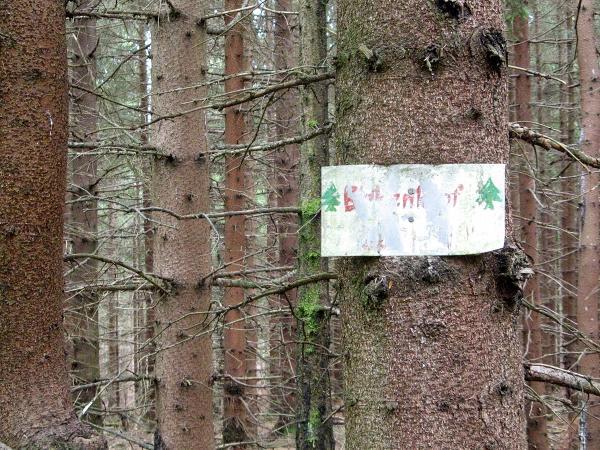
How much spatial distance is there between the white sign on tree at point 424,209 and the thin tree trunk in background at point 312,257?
304 centimetres

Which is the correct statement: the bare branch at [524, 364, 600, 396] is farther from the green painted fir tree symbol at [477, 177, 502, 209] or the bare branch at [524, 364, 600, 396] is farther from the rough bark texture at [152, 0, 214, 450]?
the rough bark texture at [152, 0, 214, 450]

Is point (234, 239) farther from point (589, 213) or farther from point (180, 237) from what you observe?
point (589, 213)

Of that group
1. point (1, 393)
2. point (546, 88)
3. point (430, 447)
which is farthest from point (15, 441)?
point (546, 88)

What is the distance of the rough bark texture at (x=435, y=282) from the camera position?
4.85 ft

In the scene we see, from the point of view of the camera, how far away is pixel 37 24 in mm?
2891

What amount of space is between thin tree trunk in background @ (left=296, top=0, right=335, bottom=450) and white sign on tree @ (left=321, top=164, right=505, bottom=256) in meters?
3.04

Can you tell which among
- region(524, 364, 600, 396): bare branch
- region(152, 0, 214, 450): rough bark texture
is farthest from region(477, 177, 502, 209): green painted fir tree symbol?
region(152, 0, 214, 450): rough bark texture

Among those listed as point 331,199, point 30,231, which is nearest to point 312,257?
point 30,231

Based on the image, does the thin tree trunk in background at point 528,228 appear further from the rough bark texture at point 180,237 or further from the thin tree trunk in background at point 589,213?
the rough bark texture at point 180,237

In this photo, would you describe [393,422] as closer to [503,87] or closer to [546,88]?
[503,87]

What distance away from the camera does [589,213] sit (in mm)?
6707

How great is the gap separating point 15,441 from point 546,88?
13038mm

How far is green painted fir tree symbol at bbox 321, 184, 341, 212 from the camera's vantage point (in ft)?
5.21

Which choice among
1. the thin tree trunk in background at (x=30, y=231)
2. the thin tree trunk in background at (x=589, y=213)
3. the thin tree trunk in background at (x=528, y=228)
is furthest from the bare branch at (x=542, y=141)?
the thin tree trunk in background at (x=528, y=228)
